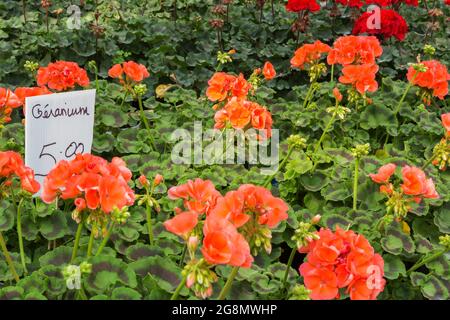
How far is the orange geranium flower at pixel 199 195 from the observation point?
4.22ft

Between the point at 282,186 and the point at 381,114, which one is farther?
the point at 381,114

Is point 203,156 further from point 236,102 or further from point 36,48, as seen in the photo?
point 36,48

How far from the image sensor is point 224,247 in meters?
1.04

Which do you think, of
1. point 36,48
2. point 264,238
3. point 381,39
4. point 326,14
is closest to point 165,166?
point 264,238

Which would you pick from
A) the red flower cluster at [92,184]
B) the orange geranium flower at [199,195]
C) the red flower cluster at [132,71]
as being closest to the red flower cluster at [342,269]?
the orange geranium flower at [199,195]

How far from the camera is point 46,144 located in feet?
5.57

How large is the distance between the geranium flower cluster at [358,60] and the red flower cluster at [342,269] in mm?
1164

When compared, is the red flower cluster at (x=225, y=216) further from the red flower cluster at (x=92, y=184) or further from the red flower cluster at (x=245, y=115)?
the red flower cluster at (x=245, y=115)

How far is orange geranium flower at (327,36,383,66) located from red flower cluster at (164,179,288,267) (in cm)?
118

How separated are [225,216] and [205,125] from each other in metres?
1.30

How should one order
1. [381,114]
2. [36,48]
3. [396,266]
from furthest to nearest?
[36,48]
[381,114]
[396,266]

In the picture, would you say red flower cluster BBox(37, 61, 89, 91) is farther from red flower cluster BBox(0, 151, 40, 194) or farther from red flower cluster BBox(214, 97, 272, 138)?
red flower cluster BBox(0, 151, 40, 194)

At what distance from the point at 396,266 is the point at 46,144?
3.15 ft

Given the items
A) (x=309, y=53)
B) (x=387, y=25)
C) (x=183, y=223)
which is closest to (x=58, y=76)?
(x=309, y=53)
